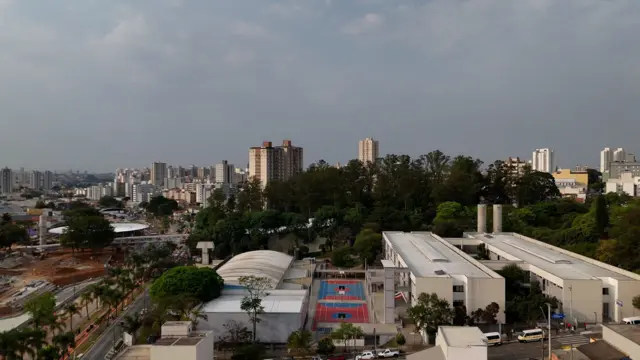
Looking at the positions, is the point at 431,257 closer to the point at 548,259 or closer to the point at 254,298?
the point at 548,259

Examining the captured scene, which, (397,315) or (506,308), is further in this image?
(397,315)

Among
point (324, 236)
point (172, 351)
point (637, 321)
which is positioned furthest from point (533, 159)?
point (172, 351)

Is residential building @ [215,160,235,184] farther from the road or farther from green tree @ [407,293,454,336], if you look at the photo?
green tree @ [407,293,454,336]

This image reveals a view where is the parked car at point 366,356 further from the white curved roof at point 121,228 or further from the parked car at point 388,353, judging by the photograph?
the white curved roof at point 121,228

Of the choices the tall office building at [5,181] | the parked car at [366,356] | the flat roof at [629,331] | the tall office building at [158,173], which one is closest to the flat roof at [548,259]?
the flat roof at [629,331]

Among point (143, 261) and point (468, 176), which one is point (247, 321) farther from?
point (468, 176)

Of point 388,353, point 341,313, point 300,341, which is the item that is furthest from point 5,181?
point 388,353

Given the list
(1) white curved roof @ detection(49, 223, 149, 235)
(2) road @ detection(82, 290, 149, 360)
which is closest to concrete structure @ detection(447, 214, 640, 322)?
(2) road @ detection(82, 290, 149, 360)
